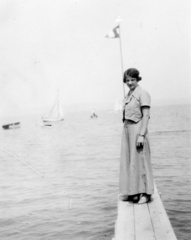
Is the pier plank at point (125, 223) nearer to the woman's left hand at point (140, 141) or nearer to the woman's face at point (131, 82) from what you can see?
the woman's left hand at point (140, 141)

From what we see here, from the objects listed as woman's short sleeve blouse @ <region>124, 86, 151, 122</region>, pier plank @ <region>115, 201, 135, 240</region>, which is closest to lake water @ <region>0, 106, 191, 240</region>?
pier plank @ <region>115, 201, 135, 240</region>

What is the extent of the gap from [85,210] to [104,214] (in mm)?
722

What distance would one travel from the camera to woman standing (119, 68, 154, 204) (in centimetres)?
498

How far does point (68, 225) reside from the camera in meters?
8.62

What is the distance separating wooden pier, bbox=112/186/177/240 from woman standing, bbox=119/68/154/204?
24cm

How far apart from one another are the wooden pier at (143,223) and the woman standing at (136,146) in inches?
9.3

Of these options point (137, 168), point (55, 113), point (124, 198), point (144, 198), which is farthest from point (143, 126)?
point (55, 113)

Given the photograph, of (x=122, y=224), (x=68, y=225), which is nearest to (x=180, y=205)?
(x=68, y=225)

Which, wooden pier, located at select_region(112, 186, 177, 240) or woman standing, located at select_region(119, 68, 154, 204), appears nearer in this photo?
wooden pier, located at select_region(112, 186, 177, 240)

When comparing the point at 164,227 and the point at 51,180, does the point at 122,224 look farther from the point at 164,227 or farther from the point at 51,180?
the point at 51,180

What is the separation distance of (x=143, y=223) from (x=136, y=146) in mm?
1116

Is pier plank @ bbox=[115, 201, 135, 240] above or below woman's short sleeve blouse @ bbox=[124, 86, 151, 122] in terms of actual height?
below

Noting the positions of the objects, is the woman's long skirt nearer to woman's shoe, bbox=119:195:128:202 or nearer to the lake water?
woman's shoe, bbox=119:195:128:202

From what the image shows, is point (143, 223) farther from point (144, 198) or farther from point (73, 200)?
point (73, 200)
